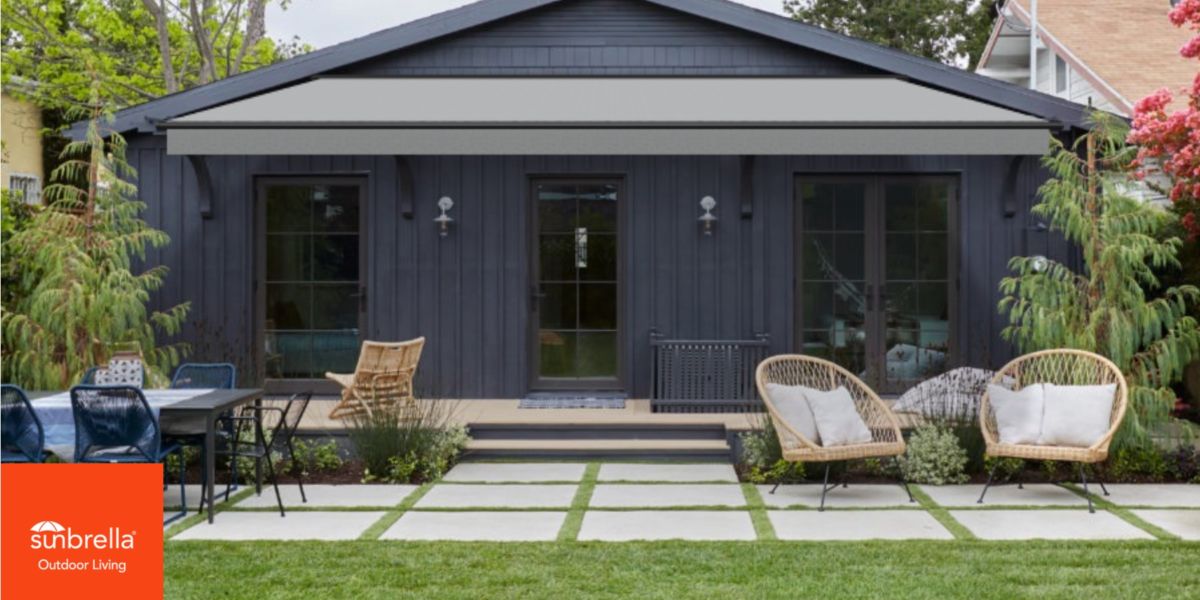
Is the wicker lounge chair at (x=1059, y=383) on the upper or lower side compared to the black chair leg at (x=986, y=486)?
upper

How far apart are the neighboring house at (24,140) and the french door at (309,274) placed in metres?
12.1

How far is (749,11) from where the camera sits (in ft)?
41.0

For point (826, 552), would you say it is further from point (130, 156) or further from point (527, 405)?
point (130, 156)

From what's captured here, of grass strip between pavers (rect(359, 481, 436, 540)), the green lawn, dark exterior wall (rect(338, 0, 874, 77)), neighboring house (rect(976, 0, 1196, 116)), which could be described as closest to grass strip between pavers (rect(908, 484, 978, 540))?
the green lawn

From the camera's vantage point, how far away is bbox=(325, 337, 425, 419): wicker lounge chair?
10.8 meters

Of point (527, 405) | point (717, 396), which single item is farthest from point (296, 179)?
point (717, 396)

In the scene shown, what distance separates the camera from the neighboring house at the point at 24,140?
23031mm

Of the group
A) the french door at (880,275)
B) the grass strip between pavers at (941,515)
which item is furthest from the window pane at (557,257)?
the grass strip between pavers at (941,515)

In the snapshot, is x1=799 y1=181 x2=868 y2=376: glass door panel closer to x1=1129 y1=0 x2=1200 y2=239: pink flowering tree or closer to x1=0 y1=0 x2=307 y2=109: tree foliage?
x1=1129 y1=0 x2=1200 y2=239: pink flowering tree

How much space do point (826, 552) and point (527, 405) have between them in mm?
5511

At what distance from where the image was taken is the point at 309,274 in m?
12.8

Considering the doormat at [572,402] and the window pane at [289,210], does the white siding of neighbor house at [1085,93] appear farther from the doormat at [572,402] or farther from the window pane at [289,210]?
the window pane at [289,210]

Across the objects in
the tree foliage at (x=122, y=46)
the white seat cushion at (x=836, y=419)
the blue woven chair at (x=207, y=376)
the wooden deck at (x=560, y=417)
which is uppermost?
the tree foliage at (x=122, y=46)

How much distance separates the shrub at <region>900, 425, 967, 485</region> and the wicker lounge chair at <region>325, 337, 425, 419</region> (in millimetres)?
4134
